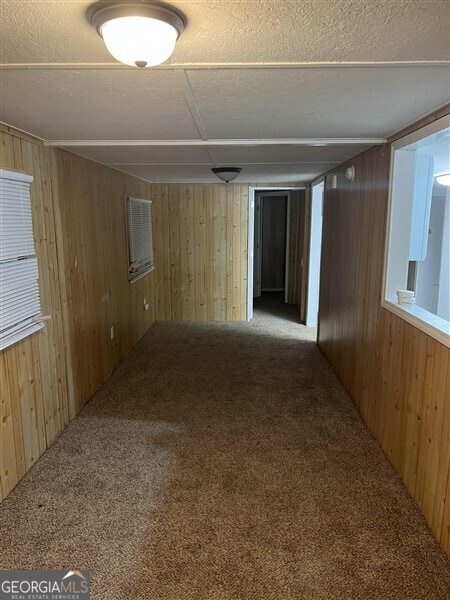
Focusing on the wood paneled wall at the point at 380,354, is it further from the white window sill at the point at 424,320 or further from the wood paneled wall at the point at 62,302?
the wood paneled wall at the point at 62,302

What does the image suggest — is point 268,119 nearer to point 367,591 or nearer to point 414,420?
point 414,420

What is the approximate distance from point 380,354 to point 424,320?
717mm

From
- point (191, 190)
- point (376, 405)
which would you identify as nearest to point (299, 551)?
point (376, 405)

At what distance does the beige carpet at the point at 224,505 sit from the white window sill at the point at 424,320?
961mm

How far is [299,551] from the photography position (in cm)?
194

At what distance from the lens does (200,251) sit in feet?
20.1

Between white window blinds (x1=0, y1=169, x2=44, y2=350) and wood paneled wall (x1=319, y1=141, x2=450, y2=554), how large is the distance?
7.45 feet

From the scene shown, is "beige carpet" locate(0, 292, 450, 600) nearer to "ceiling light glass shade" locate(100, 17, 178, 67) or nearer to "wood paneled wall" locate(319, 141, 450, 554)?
"wood paneled wall" locate(319, 141, 450, 554)

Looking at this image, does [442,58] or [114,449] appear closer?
[442,58]

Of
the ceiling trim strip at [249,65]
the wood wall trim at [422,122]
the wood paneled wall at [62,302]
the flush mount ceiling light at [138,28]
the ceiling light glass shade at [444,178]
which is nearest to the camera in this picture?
the flush mount ceiling light at [138,28]

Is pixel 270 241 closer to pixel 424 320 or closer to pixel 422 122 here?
pixel 422 122

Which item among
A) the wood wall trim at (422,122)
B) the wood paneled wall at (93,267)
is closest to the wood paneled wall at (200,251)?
the wood paneled wall at (93,267)

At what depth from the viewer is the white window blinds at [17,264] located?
7.34 feet

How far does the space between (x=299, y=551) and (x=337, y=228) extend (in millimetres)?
3060
